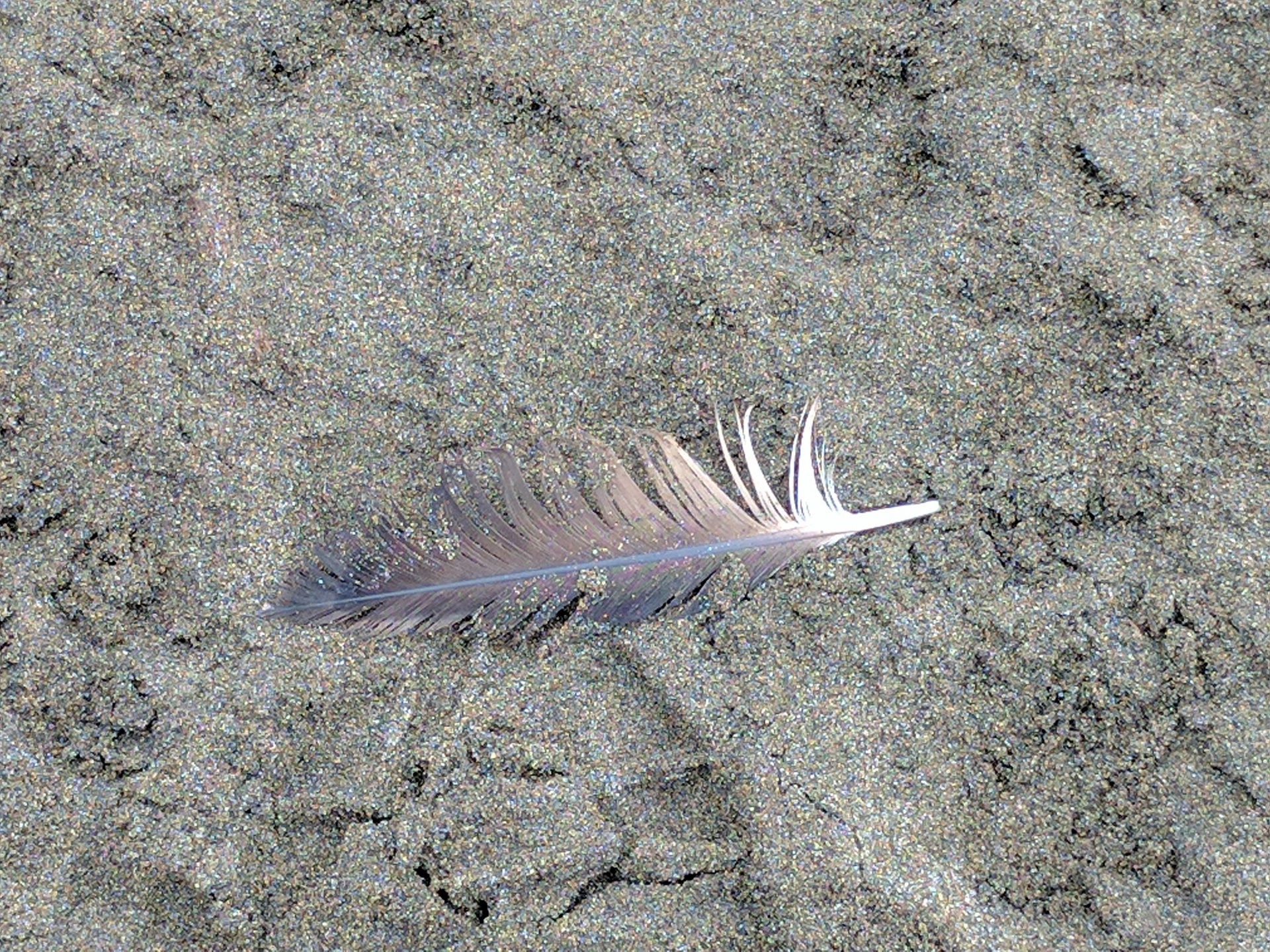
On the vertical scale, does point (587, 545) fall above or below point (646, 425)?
below

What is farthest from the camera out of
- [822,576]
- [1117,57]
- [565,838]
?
[1117,57]

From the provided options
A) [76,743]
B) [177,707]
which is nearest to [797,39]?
[177,707]

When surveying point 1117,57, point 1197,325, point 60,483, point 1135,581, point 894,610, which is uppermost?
point 60,483

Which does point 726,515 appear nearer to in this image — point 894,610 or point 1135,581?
point 894,610

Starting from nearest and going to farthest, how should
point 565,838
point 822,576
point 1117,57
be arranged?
point 565,838 → point 822,576 → point 1117,57

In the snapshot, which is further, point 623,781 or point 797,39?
point 797,39

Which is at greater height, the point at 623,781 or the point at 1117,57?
the point at 1117,57
